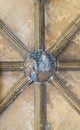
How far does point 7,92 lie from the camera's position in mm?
3223

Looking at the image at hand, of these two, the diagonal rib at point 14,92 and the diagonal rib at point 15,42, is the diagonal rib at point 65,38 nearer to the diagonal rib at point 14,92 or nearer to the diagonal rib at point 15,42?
the diagonal rib at point 15,42

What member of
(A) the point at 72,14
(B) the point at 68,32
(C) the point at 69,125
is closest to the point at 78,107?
(C) the point at 69,125

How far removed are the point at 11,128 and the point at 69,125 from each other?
0.76 metres

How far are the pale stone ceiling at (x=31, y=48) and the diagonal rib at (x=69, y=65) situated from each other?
0.09 meters

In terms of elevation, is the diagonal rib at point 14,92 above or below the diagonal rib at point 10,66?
below

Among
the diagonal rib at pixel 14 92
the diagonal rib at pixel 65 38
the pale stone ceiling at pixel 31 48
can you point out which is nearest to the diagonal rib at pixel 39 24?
Answer: the pale stone ceiling at pixel 31 48

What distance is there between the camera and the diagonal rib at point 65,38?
125 inches

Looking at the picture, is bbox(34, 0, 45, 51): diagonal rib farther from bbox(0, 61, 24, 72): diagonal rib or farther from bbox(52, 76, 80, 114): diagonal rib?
bbox(52, 76, 80, 114): diagonal rib

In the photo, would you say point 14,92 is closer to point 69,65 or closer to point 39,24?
point 69,65

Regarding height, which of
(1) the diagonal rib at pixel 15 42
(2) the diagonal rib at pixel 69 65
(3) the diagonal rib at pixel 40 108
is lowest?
(3) the diagonal rib at pixel 40 108

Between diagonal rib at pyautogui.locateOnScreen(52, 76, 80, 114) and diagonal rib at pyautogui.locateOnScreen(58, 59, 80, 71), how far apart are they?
189 millimetres

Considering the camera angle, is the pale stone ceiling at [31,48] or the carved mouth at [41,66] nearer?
the carved mouth at [41,66]

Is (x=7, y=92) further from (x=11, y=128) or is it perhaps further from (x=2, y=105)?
(x=11, y=128)

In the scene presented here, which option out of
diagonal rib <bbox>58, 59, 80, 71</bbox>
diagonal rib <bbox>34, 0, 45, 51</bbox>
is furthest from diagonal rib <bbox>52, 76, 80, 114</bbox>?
diagonal rib <bbox>34, 0, 45, 51</bbox>
